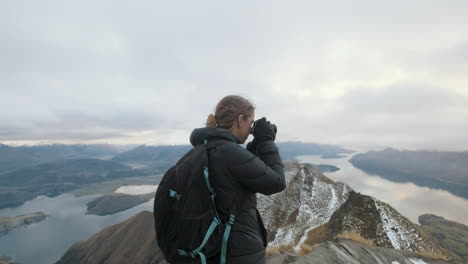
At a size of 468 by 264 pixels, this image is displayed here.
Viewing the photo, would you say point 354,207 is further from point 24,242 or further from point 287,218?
point 24,242

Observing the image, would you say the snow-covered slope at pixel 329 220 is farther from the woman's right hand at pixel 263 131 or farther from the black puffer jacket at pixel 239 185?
the woman's right hand at pixel 263 131

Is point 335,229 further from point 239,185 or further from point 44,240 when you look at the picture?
point 44,240

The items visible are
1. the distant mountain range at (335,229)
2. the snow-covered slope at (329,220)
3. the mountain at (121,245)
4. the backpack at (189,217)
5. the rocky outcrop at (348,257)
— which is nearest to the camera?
the backpack at (189,217)

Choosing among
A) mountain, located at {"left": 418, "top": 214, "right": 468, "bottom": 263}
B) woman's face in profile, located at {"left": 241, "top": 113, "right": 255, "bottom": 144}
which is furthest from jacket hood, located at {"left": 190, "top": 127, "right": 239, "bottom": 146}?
mountain, located at {"left": 418, "top": 214, "right": 468, "bottom": 263}

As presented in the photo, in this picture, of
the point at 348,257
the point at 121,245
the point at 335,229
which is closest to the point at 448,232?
the point at 335,229

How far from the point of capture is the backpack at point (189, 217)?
2824 mm

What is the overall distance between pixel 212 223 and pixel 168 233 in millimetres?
616

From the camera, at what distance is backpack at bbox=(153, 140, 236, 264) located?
9.27ft

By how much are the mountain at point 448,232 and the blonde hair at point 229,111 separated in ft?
458

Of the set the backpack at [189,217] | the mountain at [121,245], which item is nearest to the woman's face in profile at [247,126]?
the backpack at [189,217]

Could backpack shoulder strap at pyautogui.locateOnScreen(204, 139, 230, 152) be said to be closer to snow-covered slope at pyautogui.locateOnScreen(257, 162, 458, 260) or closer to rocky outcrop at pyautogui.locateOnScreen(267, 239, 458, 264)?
rocky outcrop at pyautogui.locateOnScreen(267, 239, 458, 264)

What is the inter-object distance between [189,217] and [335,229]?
17.0 metres

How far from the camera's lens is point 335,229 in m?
16.2

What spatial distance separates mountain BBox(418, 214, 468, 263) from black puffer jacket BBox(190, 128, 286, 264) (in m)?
139
